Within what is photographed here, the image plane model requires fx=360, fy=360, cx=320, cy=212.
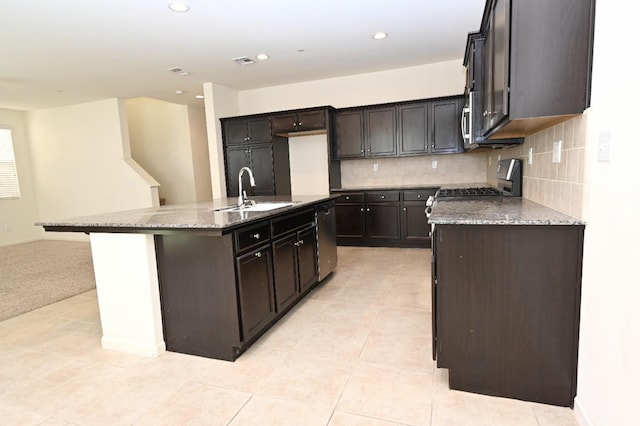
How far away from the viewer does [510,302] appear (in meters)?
1.72

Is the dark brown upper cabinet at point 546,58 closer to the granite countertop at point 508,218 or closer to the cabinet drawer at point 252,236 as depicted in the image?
the granite countertop at point 508,218

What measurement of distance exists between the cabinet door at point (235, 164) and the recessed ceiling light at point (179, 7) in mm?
2662

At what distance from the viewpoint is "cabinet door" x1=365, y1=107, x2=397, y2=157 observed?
16.7 feet

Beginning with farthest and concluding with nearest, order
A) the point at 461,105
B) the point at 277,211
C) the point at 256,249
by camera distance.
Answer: the point at 461,105, the point at 277,211, the point at 256,249

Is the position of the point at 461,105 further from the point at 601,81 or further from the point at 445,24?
the point at 601,81

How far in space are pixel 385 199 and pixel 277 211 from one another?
2.75 m

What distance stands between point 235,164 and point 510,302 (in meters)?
4.77

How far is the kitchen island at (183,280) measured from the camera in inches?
86.4

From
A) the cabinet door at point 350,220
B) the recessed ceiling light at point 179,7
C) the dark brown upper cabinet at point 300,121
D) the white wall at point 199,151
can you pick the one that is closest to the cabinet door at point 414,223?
the cabinet door at point 350,220

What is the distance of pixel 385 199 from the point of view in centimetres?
505

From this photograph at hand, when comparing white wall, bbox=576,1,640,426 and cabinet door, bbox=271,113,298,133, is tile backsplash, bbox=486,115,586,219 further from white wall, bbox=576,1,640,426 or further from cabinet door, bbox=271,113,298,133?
cabinet door, bbox=271,113,298,133

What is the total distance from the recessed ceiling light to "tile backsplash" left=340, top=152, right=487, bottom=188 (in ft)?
10.6

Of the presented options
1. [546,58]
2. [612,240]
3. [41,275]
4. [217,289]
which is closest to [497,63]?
[546,58]

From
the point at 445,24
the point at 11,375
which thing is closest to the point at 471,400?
the point at 11,375
